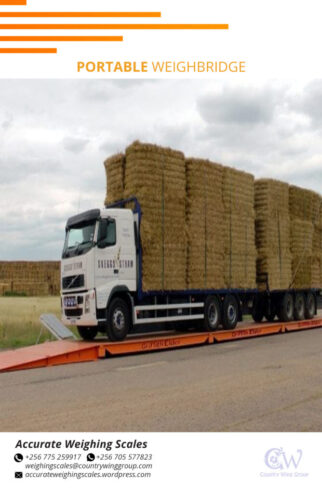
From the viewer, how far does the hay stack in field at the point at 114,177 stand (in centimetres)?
1433

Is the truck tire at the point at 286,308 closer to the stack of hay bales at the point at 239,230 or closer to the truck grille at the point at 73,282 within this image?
the stack of hay bales at the point at 239,230

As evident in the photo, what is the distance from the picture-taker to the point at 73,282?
42.5 ft

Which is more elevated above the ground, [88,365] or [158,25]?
[158,25]

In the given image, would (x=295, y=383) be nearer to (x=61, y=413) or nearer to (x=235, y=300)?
(x=61, y=413)

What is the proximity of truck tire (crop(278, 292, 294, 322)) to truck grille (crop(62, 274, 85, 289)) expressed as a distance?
336 inches

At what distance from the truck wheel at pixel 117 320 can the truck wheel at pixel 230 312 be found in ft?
12.5

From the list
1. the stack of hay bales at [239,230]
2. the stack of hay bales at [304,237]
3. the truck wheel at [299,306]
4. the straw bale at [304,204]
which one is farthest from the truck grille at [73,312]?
the straw bale at [304,204]

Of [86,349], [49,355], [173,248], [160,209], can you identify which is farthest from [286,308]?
[49,355]

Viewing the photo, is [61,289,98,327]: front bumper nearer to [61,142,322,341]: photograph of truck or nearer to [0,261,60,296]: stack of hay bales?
[61,142,322,341]: photograph of truck

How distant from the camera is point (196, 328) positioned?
16.2m
